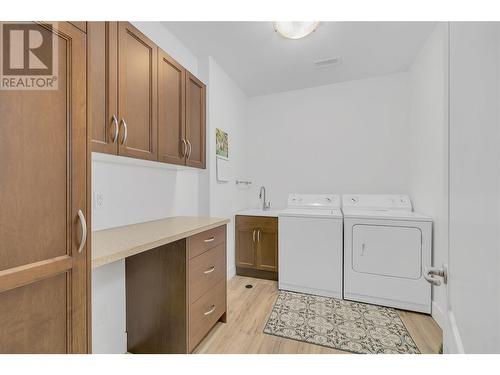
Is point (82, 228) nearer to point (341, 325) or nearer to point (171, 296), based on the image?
point (171, 296)

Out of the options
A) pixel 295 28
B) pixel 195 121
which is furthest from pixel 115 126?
pixel 295 28

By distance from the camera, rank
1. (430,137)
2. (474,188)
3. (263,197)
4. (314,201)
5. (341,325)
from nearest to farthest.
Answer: (474,188)
(341,325)
(430,137)
(314,201)
(263,197)

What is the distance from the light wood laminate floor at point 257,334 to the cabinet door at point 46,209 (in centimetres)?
114

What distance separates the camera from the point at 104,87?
1.15 metres

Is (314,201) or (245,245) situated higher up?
(314,201)

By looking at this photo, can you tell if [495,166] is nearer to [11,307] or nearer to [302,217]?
[11,307]

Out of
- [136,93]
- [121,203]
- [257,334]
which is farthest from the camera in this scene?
[257,334]

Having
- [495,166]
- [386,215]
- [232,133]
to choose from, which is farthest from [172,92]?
[386,215]

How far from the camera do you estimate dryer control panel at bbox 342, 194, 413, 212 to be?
267cm

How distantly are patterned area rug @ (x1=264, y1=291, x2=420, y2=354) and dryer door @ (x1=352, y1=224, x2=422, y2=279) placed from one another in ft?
1.27

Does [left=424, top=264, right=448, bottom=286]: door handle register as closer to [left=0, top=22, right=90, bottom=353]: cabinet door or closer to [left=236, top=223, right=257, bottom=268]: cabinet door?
[left=0, top=22, right=90, bottom=353]: cabinet door

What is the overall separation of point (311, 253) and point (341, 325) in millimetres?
727

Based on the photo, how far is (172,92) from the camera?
1.65m
